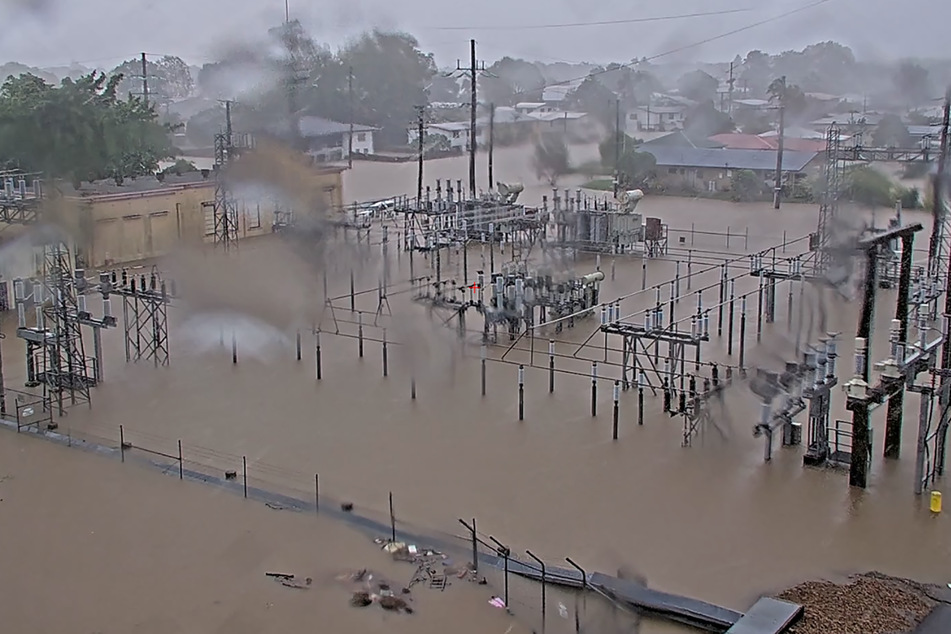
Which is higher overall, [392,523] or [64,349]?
[64,349]

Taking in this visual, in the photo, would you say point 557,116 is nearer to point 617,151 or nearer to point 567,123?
point 567,123

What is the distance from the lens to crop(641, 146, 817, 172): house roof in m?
24.2

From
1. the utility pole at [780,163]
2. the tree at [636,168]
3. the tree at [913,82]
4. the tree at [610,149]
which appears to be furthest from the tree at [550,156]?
the tree at [913,82]

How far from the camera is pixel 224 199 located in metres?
16.6

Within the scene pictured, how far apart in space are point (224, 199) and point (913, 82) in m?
10.2

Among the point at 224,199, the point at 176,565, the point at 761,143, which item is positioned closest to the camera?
the point at 176,565

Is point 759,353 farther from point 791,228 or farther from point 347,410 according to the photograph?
point 791,228

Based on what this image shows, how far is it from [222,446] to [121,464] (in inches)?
32.5

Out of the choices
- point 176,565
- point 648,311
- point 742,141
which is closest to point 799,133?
point 742,141

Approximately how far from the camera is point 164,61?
132ft

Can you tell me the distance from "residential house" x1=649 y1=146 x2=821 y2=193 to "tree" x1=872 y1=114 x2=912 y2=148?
6058 millimetres

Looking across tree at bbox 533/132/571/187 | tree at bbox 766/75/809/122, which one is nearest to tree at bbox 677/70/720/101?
tree at bbox 766/75/809/122

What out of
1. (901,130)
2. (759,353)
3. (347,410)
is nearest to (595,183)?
(901,130)

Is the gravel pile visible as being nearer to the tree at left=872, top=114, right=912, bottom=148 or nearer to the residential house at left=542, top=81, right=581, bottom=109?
the tree at left=872, top=114, right=912, bottom=148
